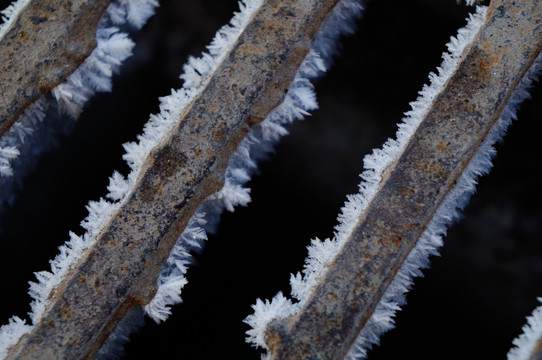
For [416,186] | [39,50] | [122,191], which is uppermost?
[416,186]

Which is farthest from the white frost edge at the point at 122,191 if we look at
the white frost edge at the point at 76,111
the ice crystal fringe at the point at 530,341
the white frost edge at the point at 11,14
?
the ice crystal fringe at the point at 530,341

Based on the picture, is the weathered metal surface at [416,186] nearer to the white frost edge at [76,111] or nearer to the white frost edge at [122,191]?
the white frost edge at [122,191]

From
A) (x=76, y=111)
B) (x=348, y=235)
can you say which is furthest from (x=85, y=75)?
(x=348, y=235)

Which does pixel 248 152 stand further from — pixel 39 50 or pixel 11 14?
pixel 11 14

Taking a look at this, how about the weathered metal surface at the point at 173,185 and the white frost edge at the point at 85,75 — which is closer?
the weathered metal surface at the point at 173,185

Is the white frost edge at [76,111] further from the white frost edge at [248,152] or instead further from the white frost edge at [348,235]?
the white frost edge at [348,235]
